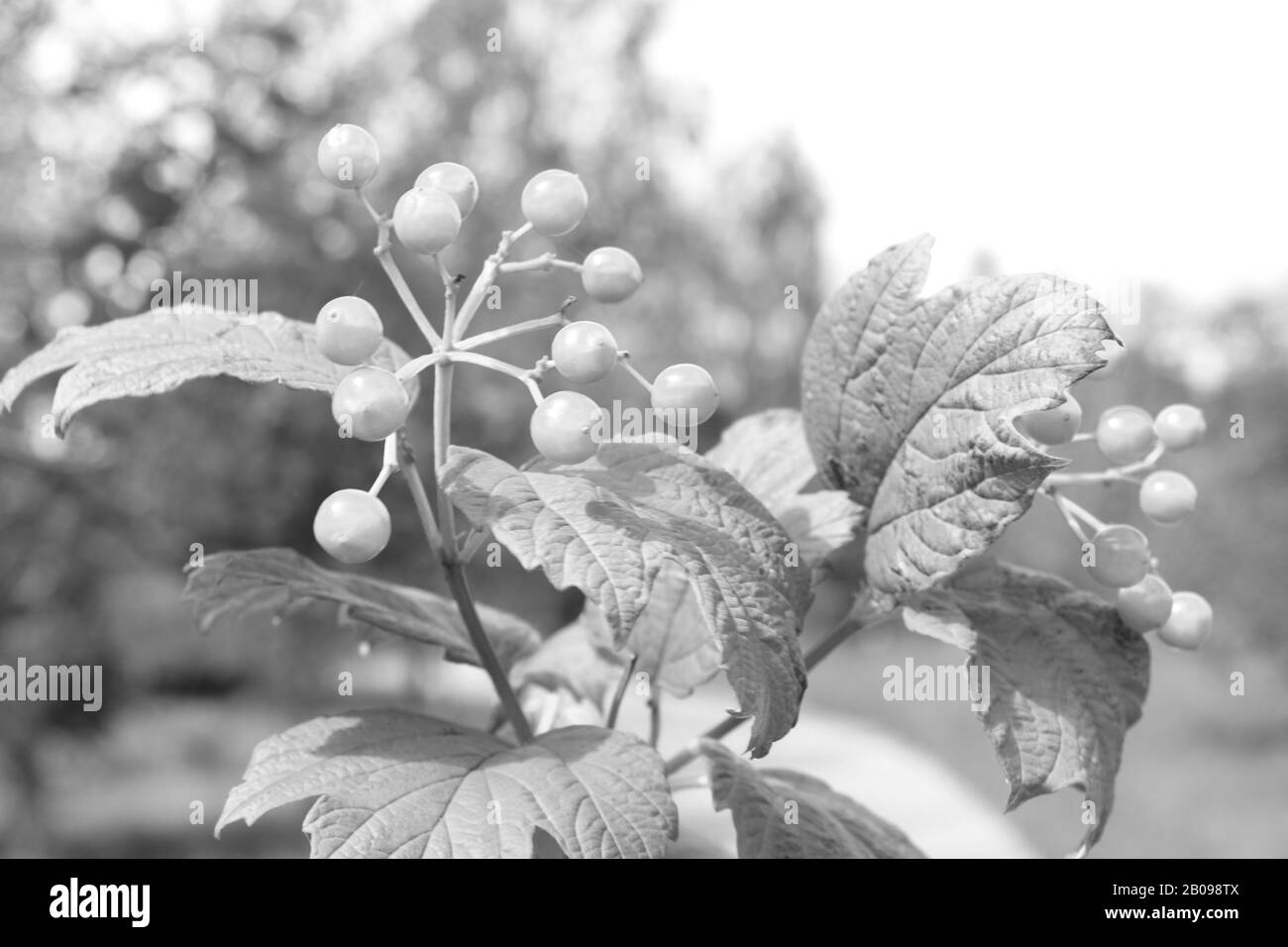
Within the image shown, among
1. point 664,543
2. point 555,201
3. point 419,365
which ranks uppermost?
point 555,201

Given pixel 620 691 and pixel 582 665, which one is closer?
pixel 620 691

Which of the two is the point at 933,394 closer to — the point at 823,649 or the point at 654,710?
the point at 823,649

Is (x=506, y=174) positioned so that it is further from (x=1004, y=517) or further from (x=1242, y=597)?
(x=1004, y=517)

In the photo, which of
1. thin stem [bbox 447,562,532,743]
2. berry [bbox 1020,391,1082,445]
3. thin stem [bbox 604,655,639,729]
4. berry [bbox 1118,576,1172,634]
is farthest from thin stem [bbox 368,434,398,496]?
berry [bbox 1118,576,1172,634]

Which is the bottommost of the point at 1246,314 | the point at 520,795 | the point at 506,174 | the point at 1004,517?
the point at 520,795

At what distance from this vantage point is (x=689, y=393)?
72 centimetres

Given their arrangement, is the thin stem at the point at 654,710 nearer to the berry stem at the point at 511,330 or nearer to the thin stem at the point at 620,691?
the thin stem at the point at 620,691

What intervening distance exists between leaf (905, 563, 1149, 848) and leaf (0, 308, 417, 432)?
1.46 feet

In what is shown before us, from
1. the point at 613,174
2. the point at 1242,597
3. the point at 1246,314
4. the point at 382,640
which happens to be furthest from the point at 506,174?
the point at 382,640

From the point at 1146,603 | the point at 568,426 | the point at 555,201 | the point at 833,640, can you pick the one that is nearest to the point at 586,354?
the point at 568,426

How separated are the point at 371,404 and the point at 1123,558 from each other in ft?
1.79
